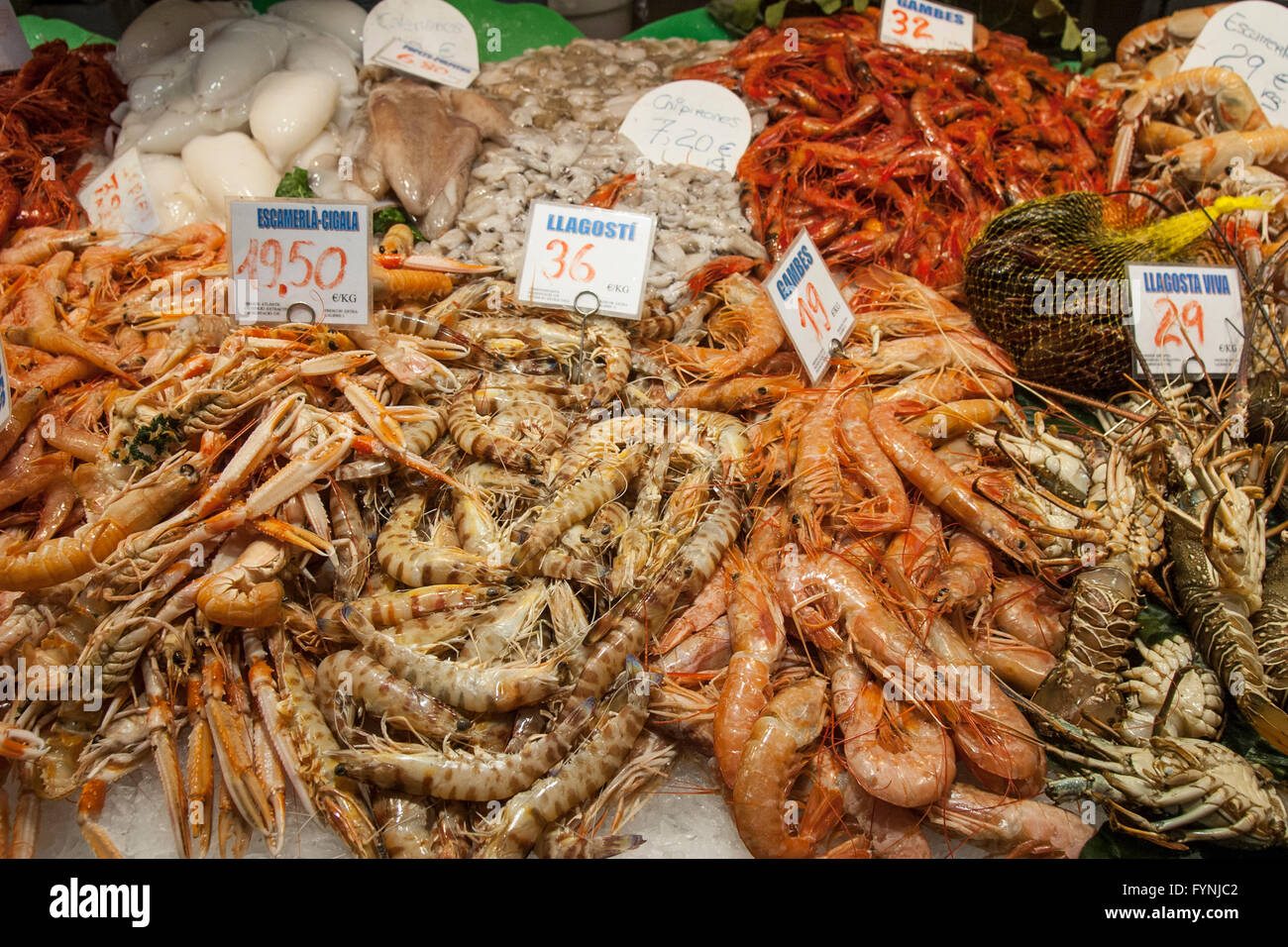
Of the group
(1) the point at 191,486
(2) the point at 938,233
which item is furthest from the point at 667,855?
(2) the point at 938,233

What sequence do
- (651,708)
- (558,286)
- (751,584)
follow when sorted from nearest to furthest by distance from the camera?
(651,708)
(751,584)
(558,286)

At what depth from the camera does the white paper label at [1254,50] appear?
3.64m

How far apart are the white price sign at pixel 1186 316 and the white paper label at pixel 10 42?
4.21m

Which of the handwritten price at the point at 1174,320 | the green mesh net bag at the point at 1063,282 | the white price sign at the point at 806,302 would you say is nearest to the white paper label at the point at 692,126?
the white price sign at the point at 806,302

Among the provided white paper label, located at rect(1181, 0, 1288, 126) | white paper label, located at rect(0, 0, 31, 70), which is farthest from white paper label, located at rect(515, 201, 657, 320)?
white paper label, located at rect(1181, 0, 1288, 126)

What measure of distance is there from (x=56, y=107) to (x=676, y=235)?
278cm

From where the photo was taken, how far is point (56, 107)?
3486 millimetres

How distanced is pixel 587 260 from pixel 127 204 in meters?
1.91

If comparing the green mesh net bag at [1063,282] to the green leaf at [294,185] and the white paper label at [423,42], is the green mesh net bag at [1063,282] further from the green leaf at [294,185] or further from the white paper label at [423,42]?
the green leaf at [294,185]

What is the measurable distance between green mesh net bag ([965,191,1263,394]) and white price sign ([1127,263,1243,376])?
0.19ft

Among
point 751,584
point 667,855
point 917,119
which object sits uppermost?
point 917,119

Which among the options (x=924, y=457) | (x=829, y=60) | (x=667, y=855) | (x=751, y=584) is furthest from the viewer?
(x=829, y=60)

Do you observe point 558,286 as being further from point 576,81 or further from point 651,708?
point 576,81

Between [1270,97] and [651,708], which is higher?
[1270,97]
